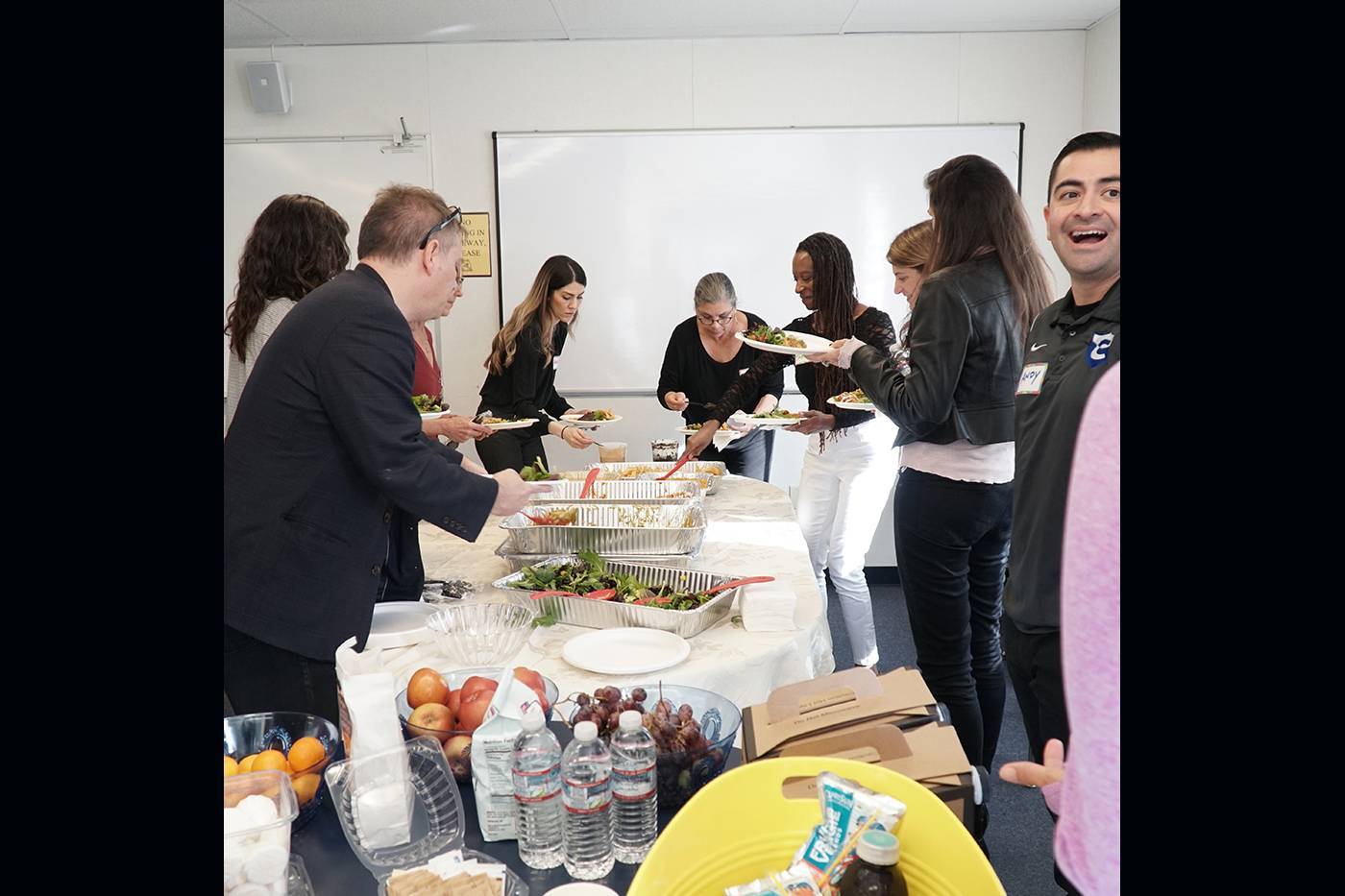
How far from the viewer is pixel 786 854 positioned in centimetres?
86

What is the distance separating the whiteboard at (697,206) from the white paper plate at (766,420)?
147cm

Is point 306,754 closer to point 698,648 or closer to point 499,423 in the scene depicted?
point 698,648

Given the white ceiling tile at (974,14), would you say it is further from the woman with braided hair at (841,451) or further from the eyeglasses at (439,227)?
the eyeglasses at (439,227)

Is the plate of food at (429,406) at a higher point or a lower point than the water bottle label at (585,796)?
higher

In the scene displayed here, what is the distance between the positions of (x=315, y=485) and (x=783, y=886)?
1.11 meters

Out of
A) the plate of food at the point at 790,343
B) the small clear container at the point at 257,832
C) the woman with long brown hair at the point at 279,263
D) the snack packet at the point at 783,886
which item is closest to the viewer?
the snack packet at the point at 783,886

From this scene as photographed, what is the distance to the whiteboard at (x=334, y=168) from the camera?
15.2 feet

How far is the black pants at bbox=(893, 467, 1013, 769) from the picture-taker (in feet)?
7.39

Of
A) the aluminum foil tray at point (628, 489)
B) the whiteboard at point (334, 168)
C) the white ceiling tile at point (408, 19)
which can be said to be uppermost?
→ the white ceiling tile at point (408, 19)

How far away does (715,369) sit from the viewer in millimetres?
3975

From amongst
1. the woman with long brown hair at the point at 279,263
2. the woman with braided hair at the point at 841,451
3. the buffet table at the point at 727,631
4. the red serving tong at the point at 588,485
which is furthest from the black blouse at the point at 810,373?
the woman with long brown hair at the point at 279,263

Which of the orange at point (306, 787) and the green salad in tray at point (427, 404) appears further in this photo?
the green salad in tray at point (427, 404)
